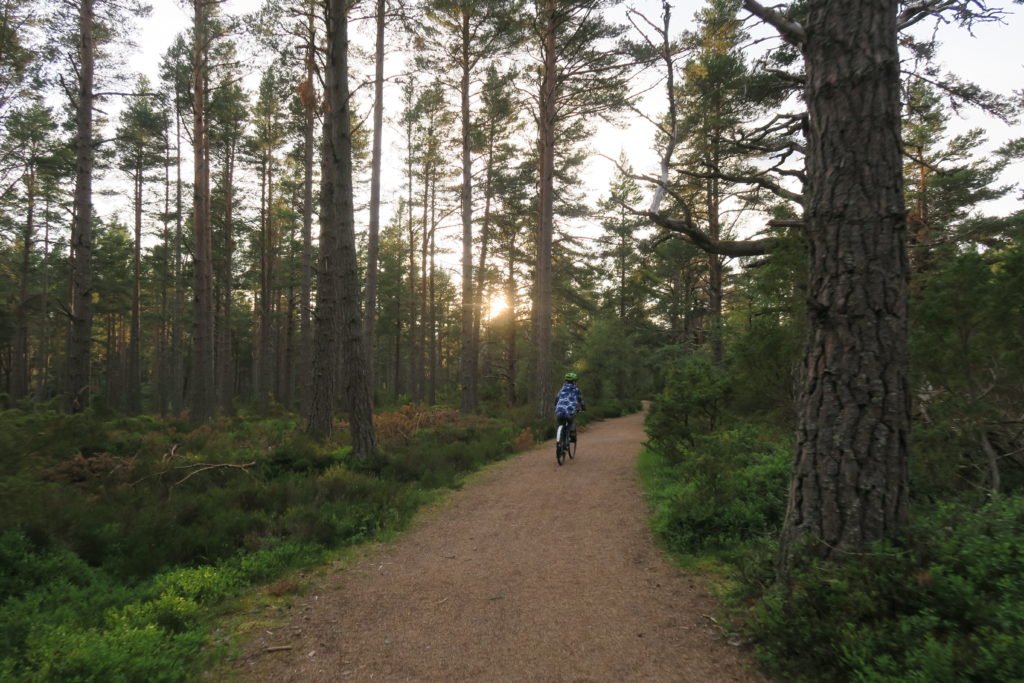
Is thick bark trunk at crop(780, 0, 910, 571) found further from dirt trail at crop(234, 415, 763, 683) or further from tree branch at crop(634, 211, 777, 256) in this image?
tree branch at crop(634, 211, 777, 256)

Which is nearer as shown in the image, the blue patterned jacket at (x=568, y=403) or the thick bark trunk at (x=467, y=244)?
the blue patterned jacket at (x=568, y=403)

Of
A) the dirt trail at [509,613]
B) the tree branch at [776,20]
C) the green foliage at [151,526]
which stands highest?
the tree branch at [776,20]

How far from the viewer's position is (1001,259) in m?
4.61

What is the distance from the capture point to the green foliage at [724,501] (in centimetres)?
520

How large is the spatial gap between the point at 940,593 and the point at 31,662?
504 cm

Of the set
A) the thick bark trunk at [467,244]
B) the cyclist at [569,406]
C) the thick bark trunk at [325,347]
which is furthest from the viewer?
the thick bark trunk at [467,244]

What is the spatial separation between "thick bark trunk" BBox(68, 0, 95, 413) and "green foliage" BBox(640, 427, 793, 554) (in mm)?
11485

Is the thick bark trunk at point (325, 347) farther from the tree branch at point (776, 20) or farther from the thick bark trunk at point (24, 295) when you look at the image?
the thick bark trunk at point (24, 295)

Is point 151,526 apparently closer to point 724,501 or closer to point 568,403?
point 724,501

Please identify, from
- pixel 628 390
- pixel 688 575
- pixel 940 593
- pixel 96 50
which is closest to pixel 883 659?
pixel 940 593

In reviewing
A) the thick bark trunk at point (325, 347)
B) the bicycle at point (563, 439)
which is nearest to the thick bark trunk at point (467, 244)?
the thick bark trunk at point (325, 347)

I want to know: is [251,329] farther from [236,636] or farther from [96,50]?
[236,636]

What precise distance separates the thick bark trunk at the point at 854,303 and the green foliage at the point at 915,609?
0.26m

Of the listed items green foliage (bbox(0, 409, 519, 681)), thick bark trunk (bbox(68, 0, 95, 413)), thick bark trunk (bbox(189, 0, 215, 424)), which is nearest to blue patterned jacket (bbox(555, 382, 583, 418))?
green foliage (bbox(0, 409, 519, 681))
